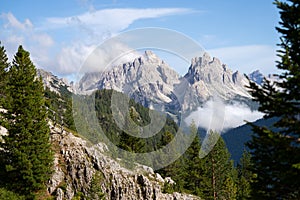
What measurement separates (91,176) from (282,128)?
32676 millimetres

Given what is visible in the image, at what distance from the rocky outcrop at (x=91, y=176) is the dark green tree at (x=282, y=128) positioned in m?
28.6

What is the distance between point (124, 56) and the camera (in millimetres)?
35875

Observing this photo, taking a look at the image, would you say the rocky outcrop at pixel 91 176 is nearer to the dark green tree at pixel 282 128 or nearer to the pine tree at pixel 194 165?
the pine tree at pixel 194 165

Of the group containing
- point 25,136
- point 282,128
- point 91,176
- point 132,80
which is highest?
point 132,80

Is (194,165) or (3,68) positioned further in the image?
(194,165)

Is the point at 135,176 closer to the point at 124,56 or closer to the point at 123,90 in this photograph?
the point at 123,90

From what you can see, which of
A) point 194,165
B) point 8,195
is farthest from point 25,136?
point 194,165

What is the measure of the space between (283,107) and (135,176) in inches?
→ 1387

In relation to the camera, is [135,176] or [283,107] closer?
[283,107]

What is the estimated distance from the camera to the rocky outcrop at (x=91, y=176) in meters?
40.4

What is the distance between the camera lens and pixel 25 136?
117 ft

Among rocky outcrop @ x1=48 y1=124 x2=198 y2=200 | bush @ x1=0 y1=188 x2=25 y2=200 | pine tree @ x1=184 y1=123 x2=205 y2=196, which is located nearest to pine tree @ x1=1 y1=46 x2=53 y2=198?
bush @ x1=0 y1=188 x2=25 y2=200

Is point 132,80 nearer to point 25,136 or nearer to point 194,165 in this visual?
point 25,136

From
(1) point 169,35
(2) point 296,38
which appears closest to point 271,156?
(2) point 296,38
